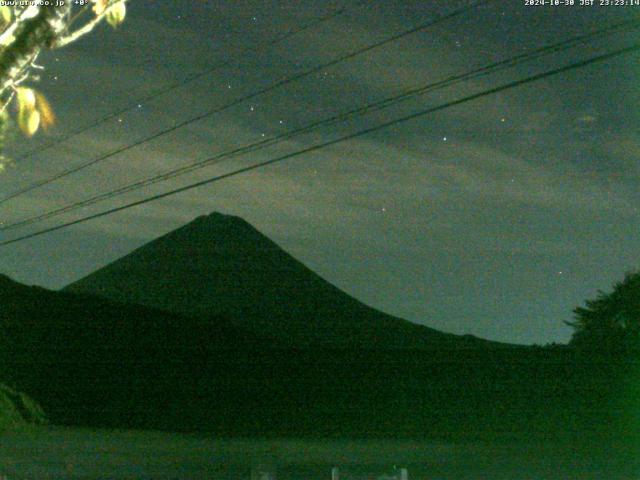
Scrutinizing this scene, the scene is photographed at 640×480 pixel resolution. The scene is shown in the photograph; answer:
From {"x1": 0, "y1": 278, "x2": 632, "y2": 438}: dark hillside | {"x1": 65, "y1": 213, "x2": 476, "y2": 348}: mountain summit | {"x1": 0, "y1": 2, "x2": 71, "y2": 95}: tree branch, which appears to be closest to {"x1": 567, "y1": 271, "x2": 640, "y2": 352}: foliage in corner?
{"x1": 0, "y1": 278, "x2": 632, "y2": 438}: dark hillside

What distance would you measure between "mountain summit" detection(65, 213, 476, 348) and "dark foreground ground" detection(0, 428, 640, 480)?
42.0 meters

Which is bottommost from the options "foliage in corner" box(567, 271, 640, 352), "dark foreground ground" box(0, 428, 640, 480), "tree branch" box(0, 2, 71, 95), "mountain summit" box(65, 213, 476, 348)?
"dark foreground ground" box(0, 428, 640, 480)

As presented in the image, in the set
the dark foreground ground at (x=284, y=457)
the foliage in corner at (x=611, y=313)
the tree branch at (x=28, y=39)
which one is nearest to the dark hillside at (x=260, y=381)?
the dark foreground ground at (x=284, y=457)

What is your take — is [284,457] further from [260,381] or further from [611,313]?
[611,313]

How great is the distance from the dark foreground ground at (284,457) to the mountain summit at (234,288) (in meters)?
42.0

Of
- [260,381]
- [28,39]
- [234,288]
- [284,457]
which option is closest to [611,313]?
[260,381]

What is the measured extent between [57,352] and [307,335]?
4516 centimetres

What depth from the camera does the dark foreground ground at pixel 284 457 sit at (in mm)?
13344

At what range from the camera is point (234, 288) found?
77.4 meters

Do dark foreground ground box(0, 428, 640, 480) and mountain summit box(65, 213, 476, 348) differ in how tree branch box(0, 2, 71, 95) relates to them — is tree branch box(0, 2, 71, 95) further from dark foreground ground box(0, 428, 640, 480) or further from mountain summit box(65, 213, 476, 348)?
mountain summit box(65, 213, 476, 348)

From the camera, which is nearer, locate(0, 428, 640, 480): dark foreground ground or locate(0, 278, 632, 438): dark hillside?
locate(0, 428, 640, 480): dark foreground ground

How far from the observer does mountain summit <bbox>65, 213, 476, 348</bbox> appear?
68562mm

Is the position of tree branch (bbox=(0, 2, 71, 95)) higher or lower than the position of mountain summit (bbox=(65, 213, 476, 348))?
lower

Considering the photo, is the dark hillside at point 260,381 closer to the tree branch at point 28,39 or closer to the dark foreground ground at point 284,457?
the dark foreground ground at point 284,457
